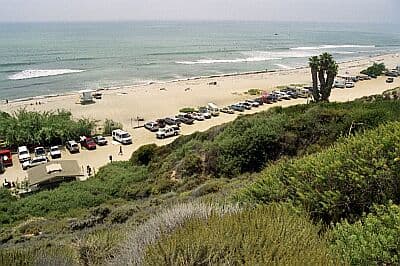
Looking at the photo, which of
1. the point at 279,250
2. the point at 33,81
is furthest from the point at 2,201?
the point at 33,81

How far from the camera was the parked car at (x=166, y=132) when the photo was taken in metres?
30.4

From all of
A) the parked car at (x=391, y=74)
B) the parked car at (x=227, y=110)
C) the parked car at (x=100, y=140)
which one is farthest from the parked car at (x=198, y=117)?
the parked car at (x=391, y=74)

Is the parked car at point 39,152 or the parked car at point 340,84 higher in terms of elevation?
the parked car at point 340,84

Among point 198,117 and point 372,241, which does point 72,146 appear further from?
point 372,241

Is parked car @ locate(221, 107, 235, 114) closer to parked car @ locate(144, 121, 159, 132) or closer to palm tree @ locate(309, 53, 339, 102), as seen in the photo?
parked car @ locate(144, 121, 159, 132)

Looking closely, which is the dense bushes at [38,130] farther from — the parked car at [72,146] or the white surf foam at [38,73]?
the white surf foam at [38,73]

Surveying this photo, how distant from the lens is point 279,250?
4.21m

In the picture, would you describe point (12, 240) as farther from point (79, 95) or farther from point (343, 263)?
point (79, 95)

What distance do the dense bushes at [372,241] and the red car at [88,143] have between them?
24983mm

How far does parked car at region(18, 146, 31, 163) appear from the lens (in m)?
26.1

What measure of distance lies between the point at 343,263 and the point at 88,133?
2874cm

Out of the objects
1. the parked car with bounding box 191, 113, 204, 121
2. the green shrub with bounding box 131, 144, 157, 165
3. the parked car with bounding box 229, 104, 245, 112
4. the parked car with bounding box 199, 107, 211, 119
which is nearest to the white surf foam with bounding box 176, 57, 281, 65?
the parked car with bounding box 229, 104, 245, 112

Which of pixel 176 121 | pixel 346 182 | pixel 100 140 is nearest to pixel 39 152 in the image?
pixel 100 140

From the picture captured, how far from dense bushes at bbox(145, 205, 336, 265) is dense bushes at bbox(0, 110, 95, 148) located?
26.7 meters
